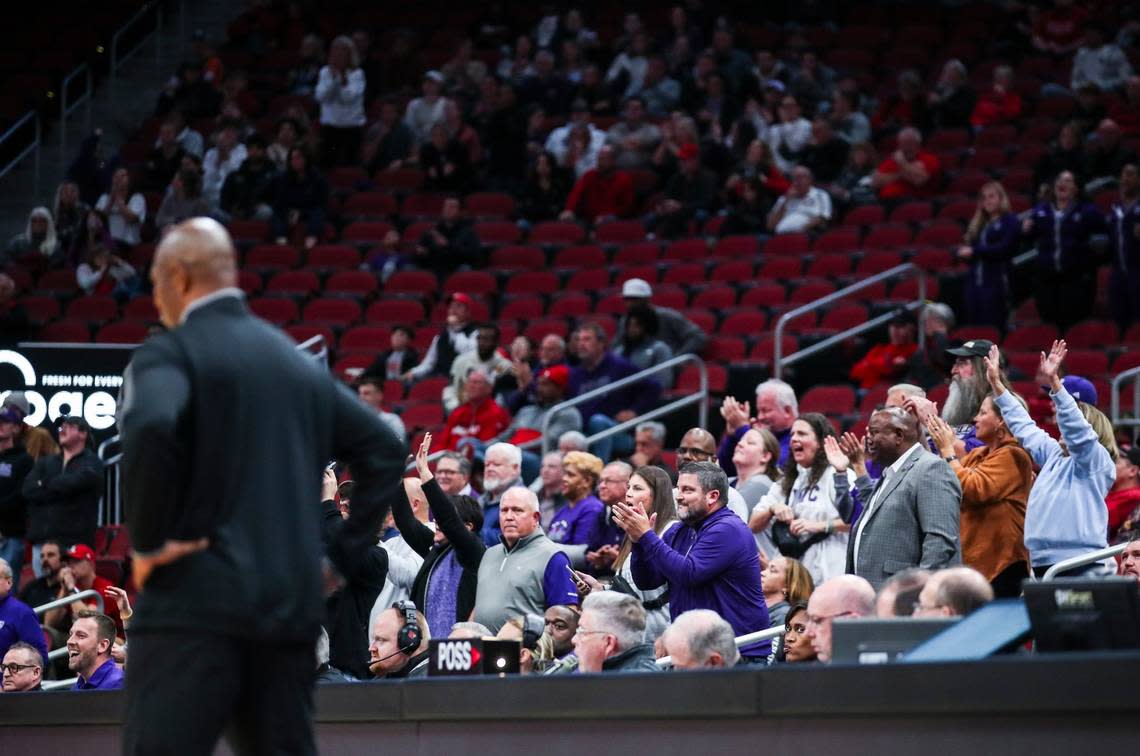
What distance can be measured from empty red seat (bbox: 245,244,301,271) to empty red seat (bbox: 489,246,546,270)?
176cm

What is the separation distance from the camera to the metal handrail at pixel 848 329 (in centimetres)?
1052

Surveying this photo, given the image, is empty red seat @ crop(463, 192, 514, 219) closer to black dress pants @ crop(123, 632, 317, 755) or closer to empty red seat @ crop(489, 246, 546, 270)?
empty red seat @ crop(489, 246, 546, 270)

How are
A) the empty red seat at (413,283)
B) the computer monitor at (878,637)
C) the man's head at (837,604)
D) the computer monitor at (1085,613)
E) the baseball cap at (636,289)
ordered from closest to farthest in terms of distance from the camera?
the computer monitor at (1085,613), the computer monitor at (878,637), the man's head at (837,604), the baseball cap at (636,289), the empty red seat at (413,283)

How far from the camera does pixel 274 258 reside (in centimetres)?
1441

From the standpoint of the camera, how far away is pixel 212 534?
3131 millimetres

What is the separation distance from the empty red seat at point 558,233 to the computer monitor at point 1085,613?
10305mm

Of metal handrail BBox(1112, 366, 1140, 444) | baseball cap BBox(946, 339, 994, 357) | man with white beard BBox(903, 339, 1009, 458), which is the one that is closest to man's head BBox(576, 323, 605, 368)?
metal handrail BBox(1112, 366, 1140, 444)

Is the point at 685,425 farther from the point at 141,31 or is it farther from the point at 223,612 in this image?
the point at 141,31

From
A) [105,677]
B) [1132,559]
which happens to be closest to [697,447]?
[1132,559]

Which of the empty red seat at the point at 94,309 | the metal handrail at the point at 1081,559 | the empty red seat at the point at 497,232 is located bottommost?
the metal handrail at the point at 1081,559

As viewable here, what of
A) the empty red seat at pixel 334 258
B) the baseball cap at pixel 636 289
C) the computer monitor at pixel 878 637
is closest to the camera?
the computer monitor at pixel 878 637

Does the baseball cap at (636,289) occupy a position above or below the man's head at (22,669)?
above

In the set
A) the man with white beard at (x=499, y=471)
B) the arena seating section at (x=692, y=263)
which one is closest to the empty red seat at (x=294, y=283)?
the arena seating section at (x=692, y=263)

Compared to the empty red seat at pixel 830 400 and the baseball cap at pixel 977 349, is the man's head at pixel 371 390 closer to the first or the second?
the empty red seat at pixel 830 400
